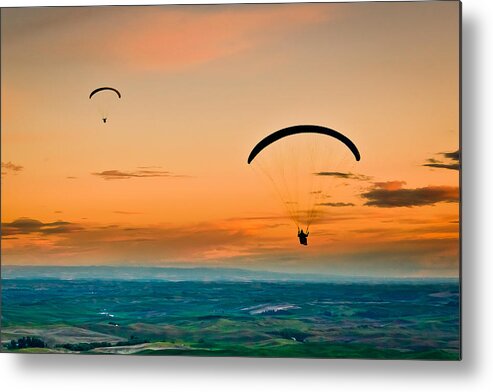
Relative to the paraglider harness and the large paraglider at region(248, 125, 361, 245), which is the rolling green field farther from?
the large paraglider at region(248, 125, 361, 245)

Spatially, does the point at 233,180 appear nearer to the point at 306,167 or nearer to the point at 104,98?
the point at 306,167

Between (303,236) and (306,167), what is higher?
(306,167)

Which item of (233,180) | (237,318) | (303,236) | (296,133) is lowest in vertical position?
(237,318)

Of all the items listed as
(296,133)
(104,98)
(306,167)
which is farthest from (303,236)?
(104,98)

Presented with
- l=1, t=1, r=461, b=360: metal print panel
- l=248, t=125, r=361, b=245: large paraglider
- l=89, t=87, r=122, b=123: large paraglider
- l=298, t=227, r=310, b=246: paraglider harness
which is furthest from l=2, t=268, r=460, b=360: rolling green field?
l=89, t=87, r=122, b=123: large paraglider

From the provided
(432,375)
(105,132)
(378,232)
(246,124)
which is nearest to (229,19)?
(246,124)

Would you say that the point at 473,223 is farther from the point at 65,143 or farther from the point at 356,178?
the point at 65,143

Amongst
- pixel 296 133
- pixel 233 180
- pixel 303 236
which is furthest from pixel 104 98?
pixel 303 236
